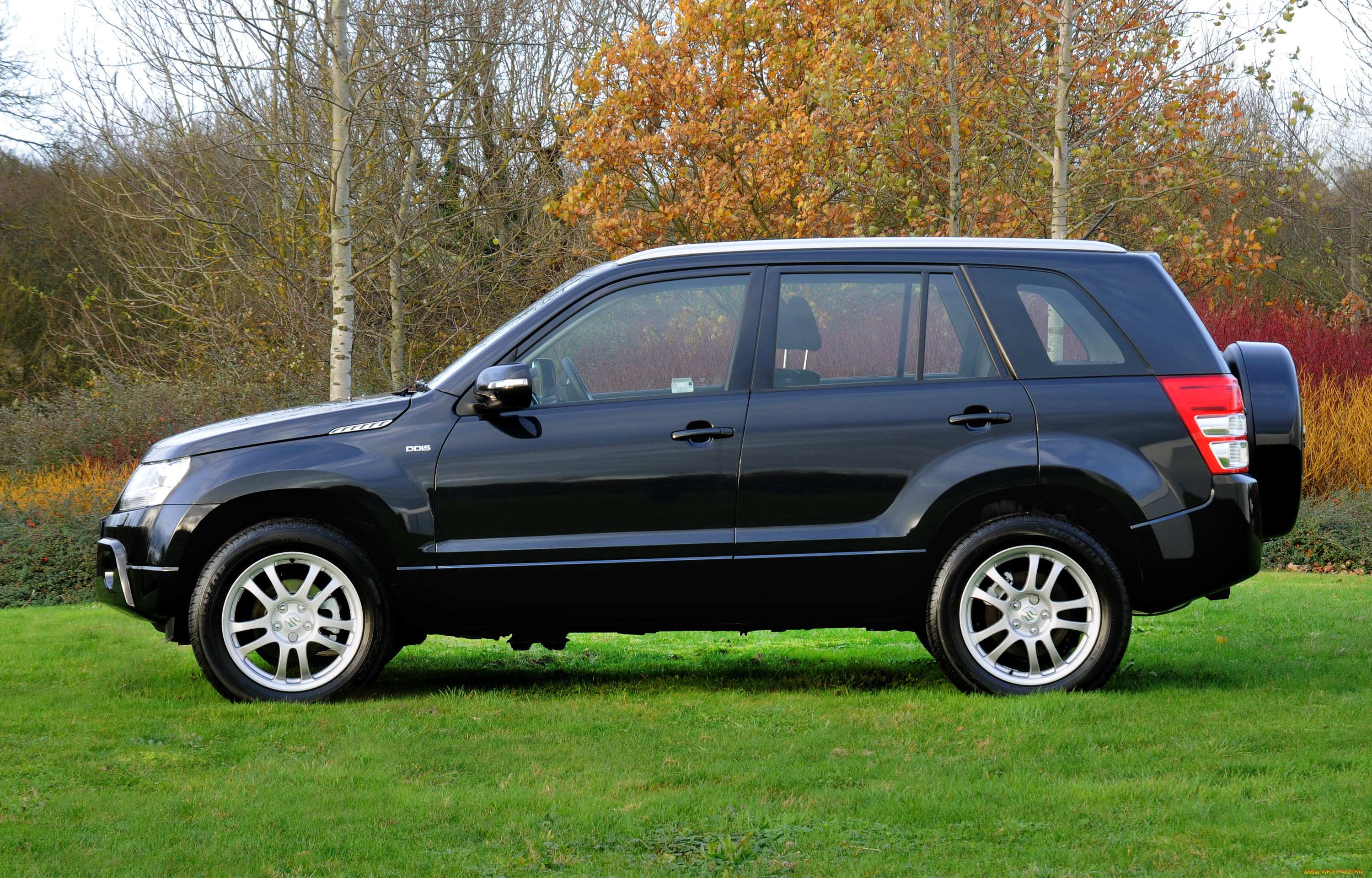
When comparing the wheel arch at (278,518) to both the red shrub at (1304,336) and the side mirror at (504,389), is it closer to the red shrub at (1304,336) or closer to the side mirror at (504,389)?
the side mirror at (504,389)

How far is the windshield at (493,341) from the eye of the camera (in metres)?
5.75

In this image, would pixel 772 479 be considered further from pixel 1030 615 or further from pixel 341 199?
pixel 341 199

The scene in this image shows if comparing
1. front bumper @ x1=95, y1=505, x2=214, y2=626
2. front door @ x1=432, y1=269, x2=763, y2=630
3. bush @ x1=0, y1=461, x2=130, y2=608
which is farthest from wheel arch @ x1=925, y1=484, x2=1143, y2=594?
bush @ x1=0, y1=461, x2=130, y2=608

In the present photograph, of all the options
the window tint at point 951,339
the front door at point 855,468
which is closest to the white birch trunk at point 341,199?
the front door at point 855,468

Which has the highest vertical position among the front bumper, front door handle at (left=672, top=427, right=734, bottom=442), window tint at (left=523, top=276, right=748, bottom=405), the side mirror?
window tint at (left=523, top=276, right=748, bottom=405)

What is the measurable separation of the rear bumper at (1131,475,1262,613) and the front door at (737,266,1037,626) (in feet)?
1.91

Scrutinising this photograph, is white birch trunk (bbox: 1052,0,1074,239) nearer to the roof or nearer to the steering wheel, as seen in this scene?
the roof

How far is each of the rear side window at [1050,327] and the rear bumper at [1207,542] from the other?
0.61 m

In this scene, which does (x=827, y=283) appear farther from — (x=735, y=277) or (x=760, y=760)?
(x=760, y=760)

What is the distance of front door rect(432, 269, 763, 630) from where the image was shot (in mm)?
5480

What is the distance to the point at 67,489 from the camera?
13.2m

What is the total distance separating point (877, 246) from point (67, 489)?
402 inches

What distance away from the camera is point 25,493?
13.2 metres

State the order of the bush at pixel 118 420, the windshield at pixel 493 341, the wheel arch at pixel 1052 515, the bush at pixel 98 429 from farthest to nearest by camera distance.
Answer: the bush at pixel 118 420
the bush at pixel 98 429
the windshield at pixel 493 341
the wheel arch at pixel 1052 515
